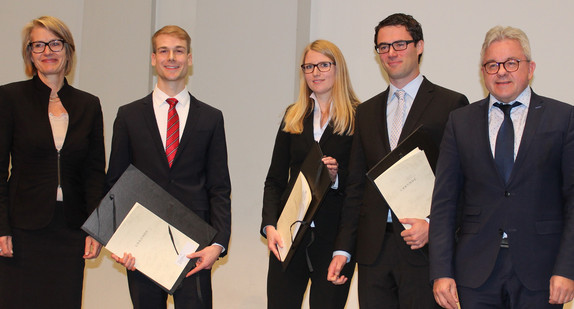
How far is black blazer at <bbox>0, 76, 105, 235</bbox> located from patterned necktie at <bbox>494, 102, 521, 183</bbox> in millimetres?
2008

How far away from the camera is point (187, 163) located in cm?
316

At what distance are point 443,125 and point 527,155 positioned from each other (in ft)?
1.59

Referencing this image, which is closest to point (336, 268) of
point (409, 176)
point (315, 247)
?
point (315, 247)

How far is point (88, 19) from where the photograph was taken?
5.22 metres

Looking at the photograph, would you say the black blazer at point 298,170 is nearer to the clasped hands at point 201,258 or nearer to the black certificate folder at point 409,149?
the clasped hands at point 201,258

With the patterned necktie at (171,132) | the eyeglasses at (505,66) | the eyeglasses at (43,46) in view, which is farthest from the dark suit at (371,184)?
the eyeglasses at (43,46)

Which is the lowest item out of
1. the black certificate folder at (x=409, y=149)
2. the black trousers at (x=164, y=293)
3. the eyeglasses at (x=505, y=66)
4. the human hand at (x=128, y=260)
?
the black trousers at (x=164, y=293)

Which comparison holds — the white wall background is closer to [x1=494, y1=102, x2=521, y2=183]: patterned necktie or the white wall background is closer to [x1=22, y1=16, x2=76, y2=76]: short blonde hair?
[x1=22, y1=16, x2=76, y2=76]: short blonde hair

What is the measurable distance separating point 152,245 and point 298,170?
2.91 ft

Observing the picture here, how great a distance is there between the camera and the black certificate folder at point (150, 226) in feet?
9.71

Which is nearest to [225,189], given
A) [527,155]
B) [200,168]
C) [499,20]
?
[200,168]

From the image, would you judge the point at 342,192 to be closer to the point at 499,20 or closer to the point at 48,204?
the point at 48,204

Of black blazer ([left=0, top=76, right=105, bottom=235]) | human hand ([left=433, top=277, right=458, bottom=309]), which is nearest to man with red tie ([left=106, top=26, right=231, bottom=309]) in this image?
black blazer ([left=0, top=76, right=105, bottom=235])

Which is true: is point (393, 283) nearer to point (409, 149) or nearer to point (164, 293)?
point (409, 149)
